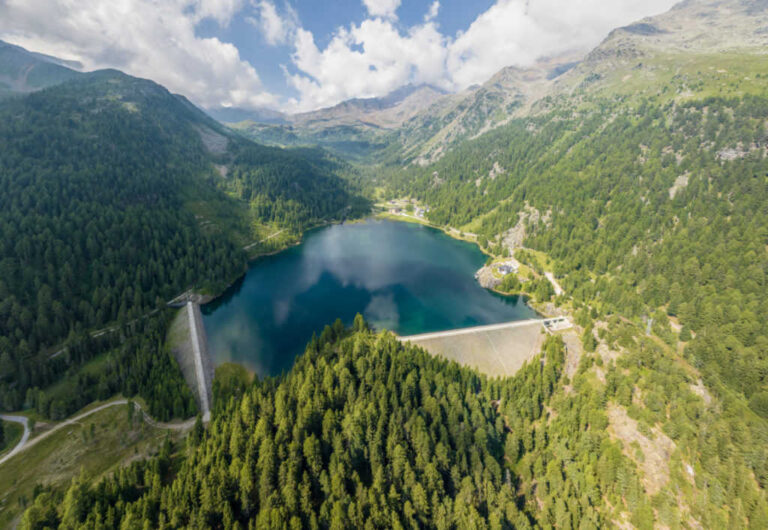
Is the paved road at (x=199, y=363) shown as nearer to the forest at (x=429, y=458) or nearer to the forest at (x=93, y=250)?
the forest at (x=93, y=250)

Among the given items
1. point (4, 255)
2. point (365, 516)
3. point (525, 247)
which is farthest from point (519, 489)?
point (4, 255)

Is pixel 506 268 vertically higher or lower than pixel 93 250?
lower

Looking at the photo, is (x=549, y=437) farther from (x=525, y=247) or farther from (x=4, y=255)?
(x=4, y=255)

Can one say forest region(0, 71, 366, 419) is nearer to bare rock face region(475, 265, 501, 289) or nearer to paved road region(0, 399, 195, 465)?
paved road region(0, 399, 195, 465)

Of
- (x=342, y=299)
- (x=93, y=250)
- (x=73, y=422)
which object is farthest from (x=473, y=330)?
(x=93, y=250)

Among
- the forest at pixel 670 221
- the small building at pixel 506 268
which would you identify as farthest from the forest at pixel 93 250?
the forest at pixel 670 221

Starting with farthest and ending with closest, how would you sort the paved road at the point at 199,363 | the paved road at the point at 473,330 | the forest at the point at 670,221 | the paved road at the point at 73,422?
the paved road at the point at 473,330 < the forest at the point at 670,221 < the paved road at the point at 199,363 < the paved road at the point at 73,422

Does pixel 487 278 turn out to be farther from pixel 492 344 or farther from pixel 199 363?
pixel 199 363
